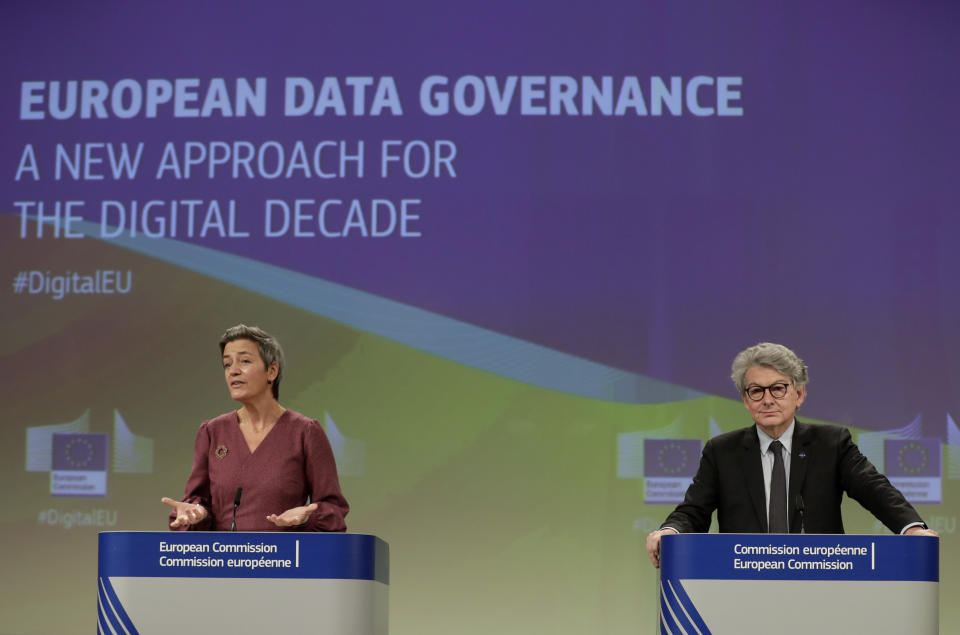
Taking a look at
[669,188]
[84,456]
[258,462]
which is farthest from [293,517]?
[669,188]

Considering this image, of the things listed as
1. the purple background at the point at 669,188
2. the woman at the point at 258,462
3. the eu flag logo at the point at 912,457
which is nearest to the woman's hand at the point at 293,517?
the woman at the point at 258,462

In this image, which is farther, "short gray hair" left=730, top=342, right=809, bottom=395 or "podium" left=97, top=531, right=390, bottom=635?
"short gray hair" left=730, top=342, right=809, bottom=395

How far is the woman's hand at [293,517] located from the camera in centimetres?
283

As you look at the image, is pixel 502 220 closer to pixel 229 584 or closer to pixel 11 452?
pixel 11 452

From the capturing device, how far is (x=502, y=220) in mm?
4949

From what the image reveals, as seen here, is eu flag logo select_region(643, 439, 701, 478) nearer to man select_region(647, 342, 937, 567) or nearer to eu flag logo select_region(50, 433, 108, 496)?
man select_region(647, 342, 937, 567)

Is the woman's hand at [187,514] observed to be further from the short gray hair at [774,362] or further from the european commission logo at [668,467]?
the european commission logo at [668,467]

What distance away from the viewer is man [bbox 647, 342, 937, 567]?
289 cm

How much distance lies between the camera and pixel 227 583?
8.30 ft

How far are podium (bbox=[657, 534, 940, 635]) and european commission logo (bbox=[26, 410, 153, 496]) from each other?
3.12 m

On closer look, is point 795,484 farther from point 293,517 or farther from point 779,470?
point 293,517

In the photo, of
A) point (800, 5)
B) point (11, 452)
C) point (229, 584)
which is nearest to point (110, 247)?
point (11, 452)

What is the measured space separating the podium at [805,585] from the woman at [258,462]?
3.41ft

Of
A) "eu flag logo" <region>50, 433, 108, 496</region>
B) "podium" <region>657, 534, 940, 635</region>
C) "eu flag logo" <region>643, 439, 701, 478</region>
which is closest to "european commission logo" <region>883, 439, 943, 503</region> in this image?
"eu flag logo" <region>643, 439, 701, 478</region>
